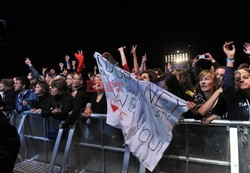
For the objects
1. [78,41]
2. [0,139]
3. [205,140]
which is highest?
[78,41]

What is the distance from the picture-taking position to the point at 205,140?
2955 millimetres

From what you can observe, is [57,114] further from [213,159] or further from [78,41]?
[78,41]

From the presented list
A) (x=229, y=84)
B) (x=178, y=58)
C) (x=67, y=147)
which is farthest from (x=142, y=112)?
(x=178, y=58)

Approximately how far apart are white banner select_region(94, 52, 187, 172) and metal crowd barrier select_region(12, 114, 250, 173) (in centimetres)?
14

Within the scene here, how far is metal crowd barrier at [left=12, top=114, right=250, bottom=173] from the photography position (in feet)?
8.93

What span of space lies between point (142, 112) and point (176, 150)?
0.65 metres

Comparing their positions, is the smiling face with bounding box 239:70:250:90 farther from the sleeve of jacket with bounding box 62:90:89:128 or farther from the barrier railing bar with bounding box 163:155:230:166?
the sleeve of jacket with bounding box 62:90:89:128

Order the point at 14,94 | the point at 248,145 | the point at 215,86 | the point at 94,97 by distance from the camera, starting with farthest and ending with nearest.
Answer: the point at 14,94 < the point at 94,97 < the point at 215,86 < the point at 248,145

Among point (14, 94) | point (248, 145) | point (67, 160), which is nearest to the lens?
point (248, 145)

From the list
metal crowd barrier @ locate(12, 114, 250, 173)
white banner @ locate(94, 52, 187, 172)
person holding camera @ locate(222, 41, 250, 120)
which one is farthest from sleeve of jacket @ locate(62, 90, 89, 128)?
person holding camera @ locate(222, 41, 250, 120)

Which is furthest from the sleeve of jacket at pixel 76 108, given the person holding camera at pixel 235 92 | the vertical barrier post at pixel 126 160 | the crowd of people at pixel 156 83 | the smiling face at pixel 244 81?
the smiling face at pixel 244 81

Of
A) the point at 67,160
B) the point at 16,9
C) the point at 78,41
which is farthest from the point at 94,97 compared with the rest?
the point at 78,41

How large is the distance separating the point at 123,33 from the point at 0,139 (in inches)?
661

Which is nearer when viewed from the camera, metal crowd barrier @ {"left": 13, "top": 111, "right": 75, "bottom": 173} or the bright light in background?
metal crowd barrier @ {"left": 13, "top": 111, "right": 75, "bottom": 173}
